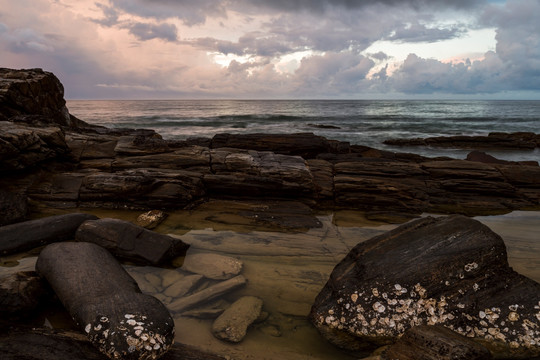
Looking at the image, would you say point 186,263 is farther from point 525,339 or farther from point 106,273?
point 525,339

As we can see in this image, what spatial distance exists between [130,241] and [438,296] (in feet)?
14.8

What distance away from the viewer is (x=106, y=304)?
340 centimetres

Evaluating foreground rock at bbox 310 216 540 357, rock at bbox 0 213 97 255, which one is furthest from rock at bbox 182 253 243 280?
rock at bbox 0 213 97 255

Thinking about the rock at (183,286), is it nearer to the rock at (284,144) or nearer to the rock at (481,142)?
the rock at (284,144)

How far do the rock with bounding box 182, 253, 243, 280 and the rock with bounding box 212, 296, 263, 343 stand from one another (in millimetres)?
766

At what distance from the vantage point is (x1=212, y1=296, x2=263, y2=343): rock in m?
3.68

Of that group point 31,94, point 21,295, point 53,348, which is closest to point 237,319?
point 53,348

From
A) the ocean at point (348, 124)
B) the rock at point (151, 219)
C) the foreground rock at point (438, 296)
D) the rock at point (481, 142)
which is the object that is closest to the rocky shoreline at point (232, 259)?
the foreground rock at point (438, 296)

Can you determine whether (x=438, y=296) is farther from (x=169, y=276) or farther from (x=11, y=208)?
(x=11, y=208)

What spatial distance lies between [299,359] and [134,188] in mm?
6172

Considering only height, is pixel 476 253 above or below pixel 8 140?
below

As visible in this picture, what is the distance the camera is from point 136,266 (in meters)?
5.23

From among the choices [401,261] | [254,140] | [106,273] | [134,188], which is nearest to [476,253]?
[401,261]

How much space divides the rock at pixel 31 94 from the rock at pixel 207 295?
9675 millimetres
